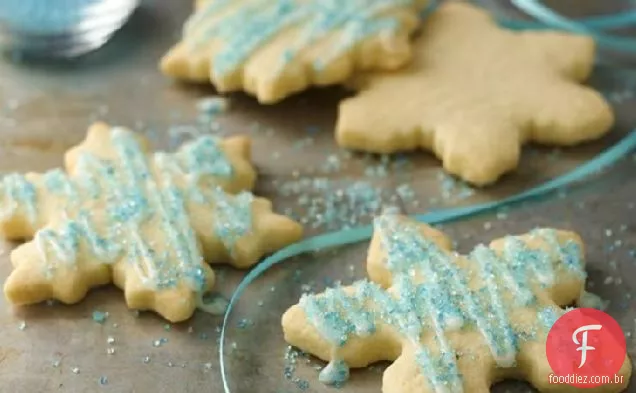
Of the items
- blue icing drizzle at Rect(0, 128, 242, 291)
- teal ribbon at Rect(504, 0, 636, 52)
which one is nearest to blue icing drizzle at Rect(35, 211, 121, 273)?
blue icing drizzle at Rect(0, 128, 242, 291)

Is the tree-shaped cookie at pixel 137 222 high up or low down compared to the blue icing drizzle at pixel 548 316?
down

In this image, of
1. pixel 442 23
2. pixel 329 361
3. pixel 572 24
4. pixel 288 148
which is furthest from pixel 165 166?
pixel 572 24

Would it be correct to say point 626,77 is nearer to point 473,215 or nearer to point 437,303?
point 473,215

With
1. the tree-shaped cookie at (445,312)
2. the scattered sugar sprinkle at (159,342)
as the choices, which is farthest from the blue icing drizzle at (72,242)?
the tree-shaped cookie at (445,312)

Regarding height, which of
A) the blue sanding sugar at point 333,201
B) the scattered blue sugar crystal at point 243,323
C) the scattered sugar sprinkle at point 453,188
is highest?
the scattered sugar sprinkle at point 453,188

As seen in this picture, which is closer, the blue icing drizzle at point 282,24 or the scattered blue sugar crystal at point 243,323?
the scattered blue sugar crystal at point 243,323

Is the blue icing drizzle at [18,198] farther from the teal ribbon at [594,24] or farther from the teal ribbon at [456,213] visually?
the teal ribbon at [594,24]
